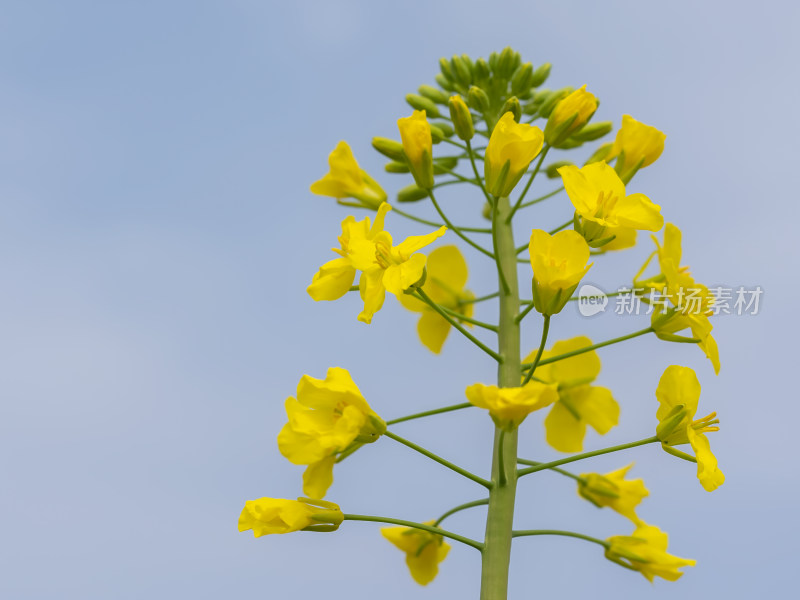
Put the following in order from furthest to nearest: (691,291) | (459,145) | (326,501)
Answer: (459,145)
(691,291)
(326,501)

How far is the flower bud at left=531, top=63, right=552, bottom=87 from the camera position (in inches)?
153

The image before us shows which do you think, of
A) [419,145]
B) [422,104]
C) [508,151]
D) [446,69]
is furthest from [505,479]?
[446,69]

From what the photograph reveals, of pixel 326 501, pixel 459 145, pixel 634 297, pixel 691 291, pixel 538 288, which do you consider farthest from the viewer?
pixel 459 145

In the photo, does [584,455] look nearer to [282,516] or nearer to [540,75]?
[282,516]

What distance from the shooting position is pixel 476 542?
2807 millimetres

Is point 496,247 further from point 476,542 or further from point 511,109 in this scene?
point 476,542

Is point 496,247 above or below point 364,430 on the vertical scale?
above

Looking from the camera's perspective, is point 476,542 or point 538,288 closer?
point 538,288

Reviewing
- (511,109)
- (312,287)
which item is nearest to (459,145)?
(511,109)

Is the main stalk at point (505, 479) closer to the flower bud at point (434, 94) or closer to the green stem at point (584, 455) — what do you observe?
the green stem at point (584, 455)

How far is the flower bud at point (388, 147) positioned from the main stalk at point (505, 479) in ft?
2.14

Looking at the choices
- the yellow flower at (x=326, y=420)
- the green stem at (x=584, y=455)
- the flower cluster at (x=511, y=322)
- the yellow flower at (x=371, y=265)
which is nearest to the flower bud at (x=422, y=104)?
the flower cluster at (x=511, y=322)

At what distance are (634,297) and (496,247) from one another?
2.39ft

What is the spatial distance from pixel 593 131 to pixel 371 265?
1.44 meters
